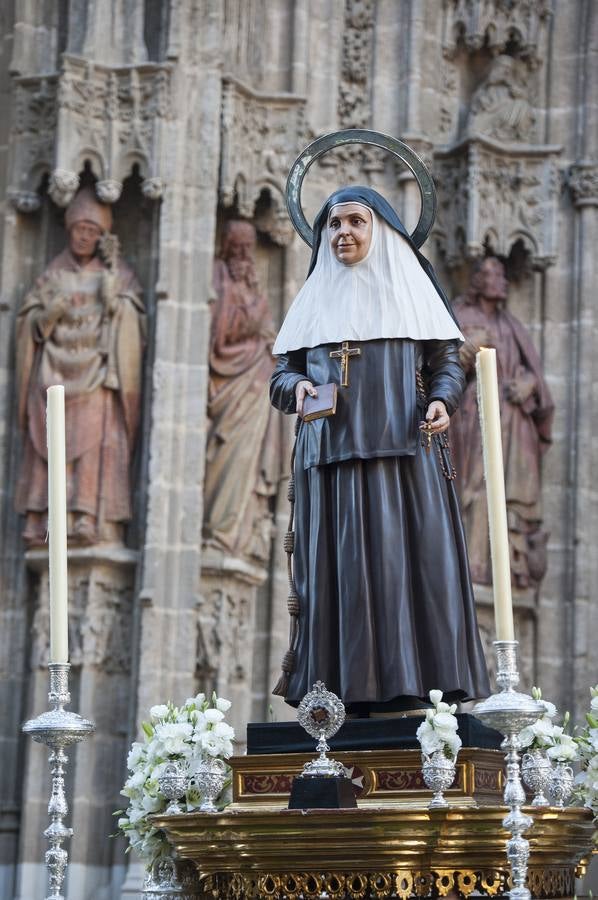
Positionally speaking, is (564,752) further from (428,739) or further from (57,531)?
(57,531)

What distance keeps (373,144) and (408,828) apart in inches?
109

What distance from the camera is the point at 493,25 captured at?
14.4m

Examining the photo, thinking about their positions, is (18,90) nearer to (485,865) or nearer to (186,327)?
(186,327)

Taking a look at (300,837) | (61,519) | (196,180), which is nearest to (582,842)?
(300,837)

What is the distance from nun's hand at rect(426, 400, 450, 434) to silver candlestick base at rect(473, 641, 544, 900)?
1629 millimetres

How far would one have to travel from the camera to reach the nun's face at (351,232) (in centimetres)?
680

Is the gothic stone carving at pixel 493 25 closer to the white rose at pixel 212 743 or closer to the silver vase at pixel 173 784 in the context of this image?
the white rose at pixel 212 743

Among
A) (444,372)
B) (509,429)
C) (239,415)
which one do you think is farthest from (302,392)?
(509,429)

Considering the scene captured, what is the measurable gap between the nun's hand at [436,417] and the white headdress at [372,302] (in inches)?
11.6

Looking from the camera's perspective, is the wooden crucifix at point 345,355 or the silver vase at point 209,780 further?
the wooden crucifix at point 345,355

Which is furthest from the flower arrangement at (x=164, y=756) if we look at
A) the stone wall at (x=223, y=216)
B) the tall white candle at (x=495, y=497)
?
the stone wall at (x=223, y=216)

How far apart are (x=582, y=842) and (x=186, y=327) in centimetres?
752

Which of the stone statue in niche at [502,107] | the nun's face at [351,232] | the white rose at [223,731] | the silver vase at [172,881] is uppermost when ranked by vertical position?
the stone statue in niche at [502,107]

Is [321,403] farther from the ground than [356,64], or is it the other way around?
[356,64]
